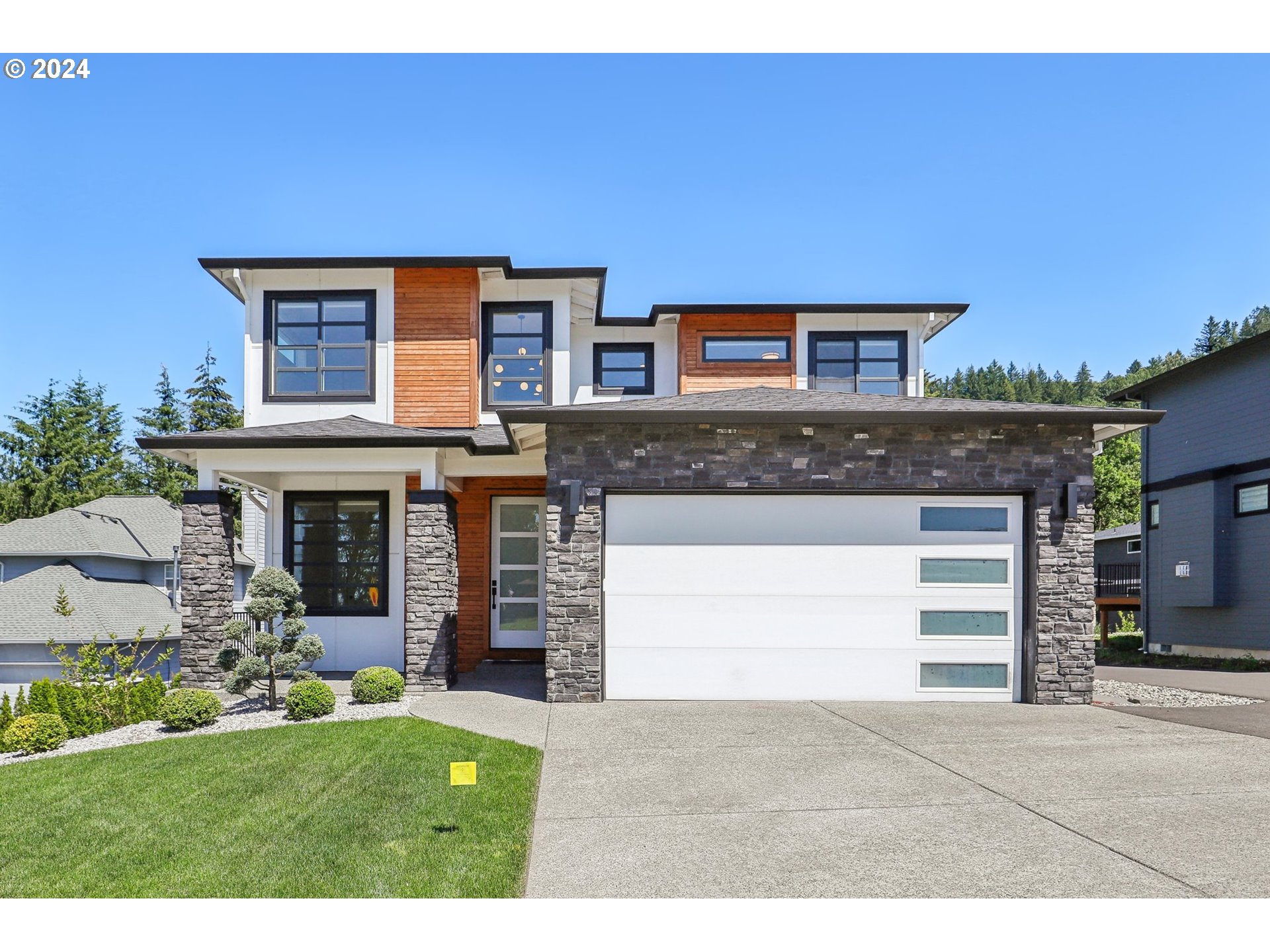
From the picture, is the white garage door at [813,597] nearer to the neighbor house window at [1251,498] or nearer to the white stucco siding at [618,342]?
the white stucco siding at [618,342]

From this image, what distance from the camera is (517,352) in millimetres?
14172

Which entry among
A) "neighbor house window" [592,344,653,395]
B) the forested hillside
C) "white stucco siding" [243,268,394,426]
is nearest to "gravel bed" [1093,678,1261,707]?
"neighbor house window" [592,344,653,395]

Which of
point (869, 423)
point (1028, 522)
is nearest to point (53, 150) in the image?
point (869, 423)

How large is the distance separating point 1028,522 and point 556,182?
8456mm

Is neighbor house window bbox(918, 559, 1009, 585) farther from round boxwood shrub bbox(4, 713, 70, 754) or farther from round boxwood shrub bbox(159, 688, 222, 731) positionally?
round boxwood shrub bbox(4, 713, 70, 754)

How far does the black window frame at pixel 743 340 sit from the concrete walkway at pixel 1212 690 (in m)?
7.41

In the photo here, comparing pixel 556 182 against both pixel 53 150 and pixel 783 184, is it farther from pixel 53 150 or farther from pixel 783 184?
pixel 53 150

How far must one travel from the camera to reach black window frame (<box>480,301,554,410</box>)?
14.0 metres

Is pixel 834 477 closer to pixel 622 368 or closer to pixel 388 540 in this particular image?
pixel 622 368

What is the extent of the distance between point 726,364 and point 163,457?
29876 millimetres

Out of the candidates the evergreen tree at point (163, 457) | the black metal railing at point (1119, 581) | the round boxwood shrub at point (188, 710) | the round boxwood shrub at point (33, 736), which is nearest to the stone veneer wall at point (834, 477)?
the round boxwood shrub at point (188, 710)

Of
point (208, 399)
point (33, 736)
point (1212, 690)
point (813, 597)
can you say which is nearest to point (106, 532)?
point (33, 736)

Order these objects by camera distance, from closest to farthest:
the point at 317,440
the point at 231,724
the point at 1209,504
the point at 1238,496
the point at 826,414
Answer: the point at 231,724 → the point at 826,414 → the point at 317,440 → the point at 1238,496 → the point at 1209,504

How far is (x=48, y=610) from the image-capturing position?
19266 millimetres
